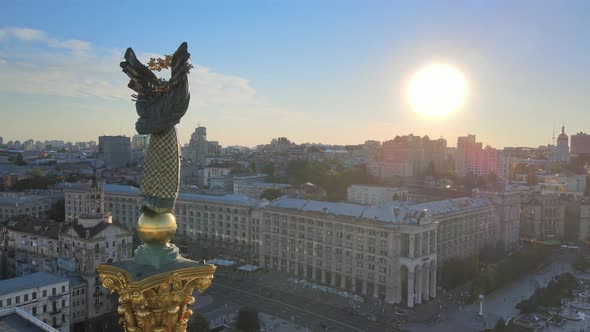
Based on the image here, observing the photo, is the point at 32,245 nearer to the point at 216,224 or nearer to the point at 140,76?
the point at 216,224

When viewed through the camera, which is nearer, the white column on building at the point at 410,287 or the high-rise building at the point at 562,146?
the white column on building at the point at 410,287

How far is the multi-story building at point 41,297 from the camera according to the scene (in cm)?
2353

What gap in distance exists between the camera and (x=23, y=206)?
4872 centimetres

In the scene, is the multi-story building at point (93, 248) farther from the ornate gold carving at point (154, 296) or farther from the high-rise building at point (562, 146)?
the high-rise building at point (562, 146)

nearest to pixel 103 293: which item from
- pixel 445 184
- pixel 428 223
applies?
pixel 428 223

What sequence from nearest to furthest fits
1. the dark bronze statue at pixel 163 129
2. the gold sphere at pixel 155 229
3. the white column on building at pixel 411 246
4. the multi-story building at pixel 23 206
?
the gold sphere at pixel 155 229 → the dark bronze statue at pixel 163 129 → the white column on building at pixel 411 246 → the multi-story building at pixel 23 206

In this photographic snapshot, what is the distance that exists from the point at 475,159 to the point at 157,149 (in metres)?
99.0

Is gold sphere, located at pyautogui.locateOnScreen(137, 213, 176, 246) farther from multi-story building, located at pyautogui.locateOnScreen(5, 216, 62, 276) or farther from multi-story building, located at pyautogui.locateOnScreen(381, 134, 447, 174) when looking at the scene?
multi-story building, located at pyautogui.locateOnScreen(381, 134, 447, 174)

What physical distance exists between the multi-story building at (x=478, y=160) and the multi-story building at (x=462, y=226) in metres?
50.5

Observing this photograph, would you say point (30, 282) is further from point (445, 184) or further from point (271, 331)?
point (445, 184)

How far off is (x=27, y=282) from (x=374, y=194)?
42.1 meters

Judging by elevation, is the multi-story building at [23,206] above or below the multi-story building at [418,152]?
below

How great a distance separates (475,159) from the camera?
97.2m

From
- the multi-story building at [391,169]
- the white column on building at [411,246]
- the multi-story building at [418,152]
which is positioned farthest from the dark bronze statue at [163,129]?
the multi-story building at [418,152]
